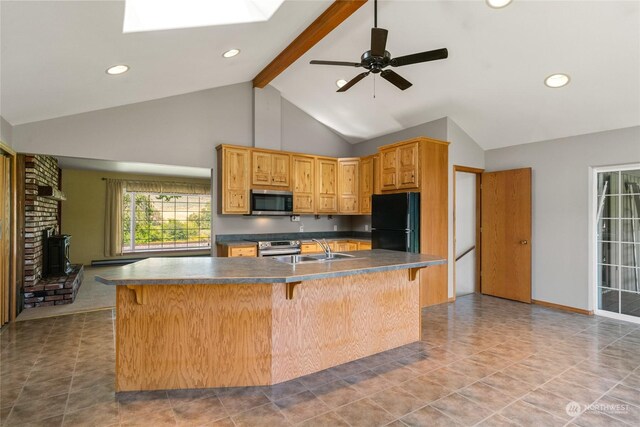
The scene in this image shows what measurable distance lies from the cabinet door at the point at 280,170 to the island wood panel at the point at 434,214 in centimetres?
218

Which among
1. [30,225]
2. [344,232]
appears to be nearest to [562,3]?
[344,232]

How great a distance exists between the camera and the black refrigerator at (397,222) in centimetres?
457

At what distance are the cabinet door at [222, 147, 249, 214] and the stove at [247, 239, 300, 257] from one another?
584 millimetres

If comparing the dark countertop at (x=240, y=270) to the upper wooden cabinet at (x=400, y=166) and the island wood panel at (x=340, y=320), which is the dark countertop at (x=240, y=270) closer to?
the island wood panel at (x=340, y=320)

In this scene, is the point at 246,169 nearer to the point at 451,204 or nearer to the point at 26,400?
the point at 451,204

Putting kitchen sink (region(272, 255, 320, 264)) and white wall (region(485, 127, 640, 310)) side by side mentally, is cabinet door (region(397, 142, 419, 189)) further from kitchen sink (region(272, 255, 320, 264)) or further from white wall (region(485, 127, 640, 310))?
kitchen sink (region(272, 255, 320, 264))

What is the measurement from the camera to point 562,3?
2830mm

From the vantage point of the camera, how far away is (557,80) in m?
3.71

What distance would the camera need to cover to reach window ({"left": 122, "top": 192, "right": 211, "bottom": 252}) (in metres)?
8.16

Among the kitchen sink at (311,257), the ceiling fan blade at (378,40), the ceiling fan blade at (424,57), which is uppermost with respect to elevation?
the ceiling fan blade at (378,40)

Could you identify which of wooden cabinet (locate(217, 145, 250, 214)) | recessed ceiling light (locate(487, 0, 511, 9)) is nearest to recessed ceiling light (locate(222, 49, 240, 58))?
wooden cabinet (locate(217, 145, 250, 214))

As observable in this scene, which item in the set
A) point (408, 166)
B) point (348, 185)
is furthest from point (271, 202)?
point (408, 166)

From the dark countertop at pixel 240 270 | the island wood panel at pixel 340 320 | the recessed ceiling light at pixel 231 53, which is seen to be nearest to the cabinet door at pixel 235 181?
the recessed ceiling light at pixel 231 53

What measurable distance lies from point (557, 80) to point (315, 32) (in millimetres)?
2726
